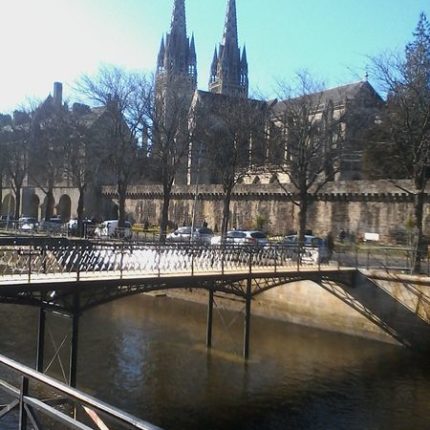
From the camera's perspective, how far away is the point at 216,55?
116188 mm

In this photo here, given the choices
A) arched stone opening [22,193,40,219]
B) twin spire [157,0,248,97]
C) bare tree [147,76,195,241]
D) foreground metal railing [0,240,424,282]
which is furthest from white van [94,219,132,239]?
twin spire [157,0,248,97]

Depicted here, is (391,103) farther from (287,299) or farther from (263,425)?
(263,425)

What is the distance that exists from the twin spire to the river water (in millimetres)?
84452

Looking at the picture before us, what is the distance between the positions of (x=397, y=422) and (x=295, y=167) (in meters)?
24.4

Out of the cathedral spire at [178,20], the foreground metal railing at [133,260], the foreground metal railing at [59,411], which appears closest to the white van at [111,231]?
the foreground metal railing at [133,260]

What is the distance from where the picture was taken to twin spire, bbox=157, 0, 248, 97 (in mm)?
107625

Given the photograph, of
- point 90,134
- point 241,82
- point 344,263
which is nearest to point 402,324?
point 344,263

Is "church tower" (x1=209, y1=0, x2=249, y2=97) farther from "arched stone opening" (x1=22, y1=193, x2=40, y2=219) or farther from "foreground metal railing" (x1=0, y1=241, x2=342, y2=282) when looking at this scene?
"foreground metal railing" (x1=0, y1=241, x2=342, y2=282)

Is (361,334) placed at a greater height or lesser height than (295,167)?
lesser

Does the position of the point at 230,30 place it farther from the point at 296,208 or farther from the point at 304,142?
the point at 304,142

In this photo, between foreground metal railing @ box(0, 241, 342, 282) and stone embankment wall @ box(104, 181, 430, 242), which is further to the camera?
stone embankment wall @ box(104, 181, 430, 242)

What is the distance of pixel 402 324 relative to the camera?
25281 millimetres

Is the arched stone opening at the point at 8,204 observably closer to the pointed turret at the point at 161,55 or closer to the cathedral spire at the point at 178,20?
the pointed turret at the point at 161,55

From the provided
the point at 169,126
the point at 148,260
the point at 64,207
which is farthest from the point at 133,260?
the point at 64,207
